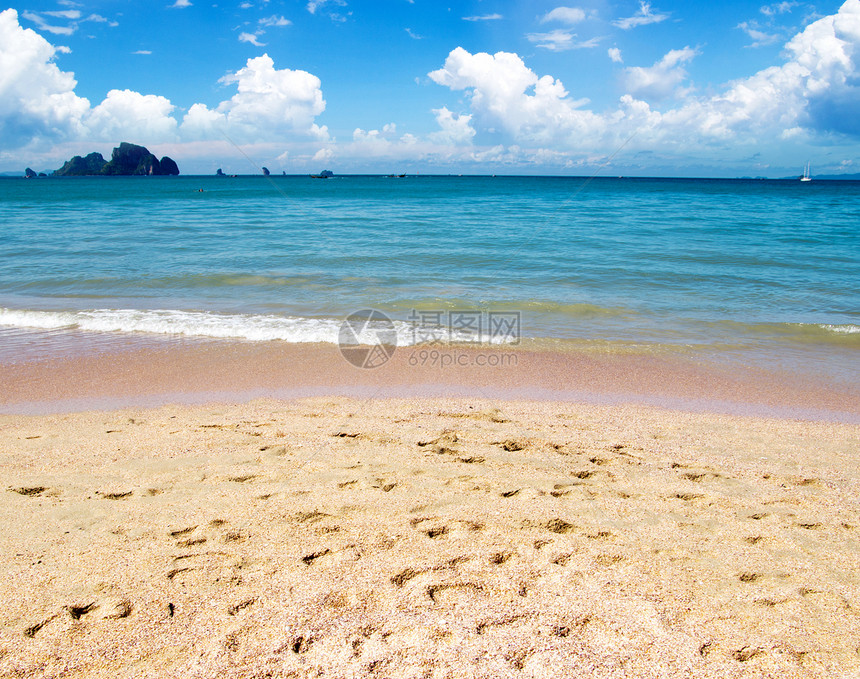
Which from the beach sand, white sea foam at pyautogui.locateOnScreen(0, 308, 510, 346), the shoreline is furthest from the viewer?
white sea foam at pyautogui.locateOnScreen(0, 308, 510, 346)

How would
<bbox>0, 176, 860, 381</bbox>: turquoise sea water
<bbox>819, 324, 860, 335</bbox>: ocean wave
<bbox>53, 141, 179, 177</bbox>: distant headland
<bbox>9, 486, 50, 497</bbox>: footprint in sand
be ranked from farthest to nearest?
1. <bbox>53, 141, 179, 177</bbox>: distant headland
2. <bbox>819, 324, 860, 335</bbox>: ocean wave
3. <bbox>0, 176, 860, 381</bbox>: turquoise sea water
4. <bbox>9, 486, 50, 497</bbox>: footprint in sand

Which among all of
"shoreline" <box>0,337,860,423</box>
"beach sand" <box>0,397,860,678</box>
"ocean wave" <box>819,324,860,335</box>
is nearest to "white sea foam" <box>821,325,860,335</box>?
"ocean wave" <box>819,324,860,335</box>

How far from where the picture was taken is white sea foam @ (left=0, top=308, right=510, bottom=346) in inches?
321

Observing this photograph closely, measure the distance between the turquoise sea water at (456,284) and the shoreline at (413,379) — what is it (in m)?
0.60

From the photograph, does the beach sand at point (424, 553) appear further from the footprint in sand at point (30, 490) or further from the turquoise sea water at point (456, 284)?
the turquoise sea water at point (456, 284)

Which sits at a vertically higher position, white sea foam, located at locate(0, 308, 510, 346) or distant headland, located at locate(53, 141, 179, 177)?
distant headland, located at locate(53, 141, 179, 177)

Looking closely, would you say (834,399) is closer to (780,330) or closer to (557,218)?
(780,330)

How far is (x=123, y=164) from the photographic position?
136 m

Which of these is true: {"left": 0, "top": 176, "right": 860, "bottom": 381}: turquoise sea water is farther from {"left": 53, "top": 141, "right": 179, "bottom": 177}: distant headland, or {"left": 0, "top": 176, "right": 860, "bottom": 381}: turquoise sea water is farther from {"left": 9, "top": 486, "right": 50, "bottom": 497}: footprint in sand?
{"left": 53, "top": 141, "right": 179, "bottom": 177}: distant headland

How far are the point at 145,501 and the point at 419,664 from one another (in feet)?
7.56

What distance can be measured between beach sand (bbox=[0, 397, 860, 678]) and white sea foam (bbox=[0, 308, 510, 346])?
337 cm

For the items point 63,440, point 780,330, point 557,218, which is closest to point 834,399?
point 780,330

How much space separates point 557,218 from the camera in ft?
92.0

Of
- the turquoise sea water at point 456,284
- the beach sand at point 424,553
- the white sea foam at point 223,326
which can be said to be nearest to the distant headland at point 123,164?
the turquoise sea water at point 456,284
